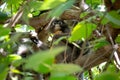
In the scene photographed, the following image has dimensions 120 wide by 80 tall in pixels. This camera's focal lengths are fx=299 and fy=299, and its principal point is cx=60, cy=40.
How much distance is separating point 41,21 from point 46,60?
96 cm

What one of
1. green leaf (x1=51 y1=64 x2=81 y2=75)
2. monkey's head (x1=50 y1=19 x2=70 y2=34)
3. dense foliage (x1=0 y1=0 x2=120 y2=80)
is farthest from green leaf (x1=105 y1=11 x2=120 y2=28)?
monkey's head (x1=50 y1=19 x2=70 y2=34)

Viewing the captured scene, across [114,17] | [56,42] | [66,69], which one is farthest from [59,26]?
[66,69]

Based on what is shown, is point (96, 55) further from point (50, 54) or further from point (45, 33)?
point (50, 54)

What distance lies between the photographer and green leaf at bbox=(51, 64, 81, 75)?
1.09 feet

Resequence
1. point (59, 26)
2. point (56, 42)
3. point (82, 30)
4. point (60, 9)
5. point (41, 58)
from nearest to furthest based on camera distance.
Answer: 1. point (41, 58)
2. point (60, 9)
3. point (82, 30)
4. point (56, 42)
5. point (59, 26)

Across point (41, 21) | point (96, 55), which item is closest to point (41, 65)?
point (96, 55)

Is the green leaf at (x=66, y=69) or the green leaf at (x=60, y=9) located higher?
the green leaf at (x=60, y=9)

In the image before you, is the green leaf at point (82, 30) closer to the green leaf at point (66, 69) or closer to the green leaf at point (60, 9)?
the green leaf at point (60, 9)

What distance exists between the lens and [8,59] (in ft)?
1.84

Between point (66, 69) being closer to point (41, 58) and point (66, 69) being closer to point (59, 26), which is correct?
point (41, 58)

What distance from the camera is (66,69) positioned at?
33cm

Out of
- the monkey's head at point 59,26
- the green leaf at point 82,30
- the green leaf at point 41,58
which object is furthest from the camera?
the monkey's head at point 59,26

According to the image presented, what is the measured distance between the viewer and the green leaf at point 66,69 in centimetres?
33

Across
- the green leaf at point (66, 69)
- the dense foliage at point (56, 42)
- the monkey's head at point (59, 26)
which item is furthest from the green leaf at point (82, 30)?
the monkey's head at point (59, 26)
